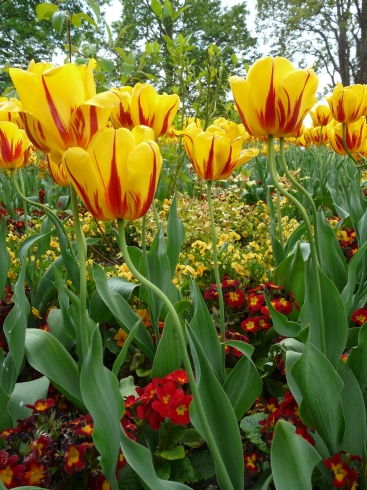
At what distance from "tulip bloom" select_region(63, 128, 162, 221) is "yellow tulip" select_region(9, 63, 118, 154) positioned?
58mm

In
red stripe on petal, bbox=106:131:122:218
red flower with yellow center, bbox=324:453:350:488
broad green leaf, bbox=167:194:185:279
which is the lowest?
red flower with yellow center, bbox=324:453:350:488

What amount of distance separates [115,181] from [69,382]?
622 millimetres

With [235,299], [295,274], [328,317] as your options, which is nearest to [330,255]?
[295,274]

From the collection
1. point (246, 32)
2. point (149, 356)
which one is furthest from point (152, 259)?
point (246, 32)

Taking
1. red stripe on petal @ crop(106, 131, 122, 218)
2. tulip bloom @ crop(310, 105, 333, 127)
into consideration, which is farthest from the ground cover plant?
tulip bloom @ crop(310, 105, 333, 127)

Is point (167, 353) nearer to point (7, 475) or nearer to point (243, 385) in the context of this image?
point (243, 385)

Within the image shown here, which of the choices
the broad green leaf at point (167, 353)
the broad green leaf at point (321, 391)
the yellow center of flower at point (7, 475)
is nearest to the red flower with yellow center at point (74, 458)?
the yellow center of flower at point (7, 475)

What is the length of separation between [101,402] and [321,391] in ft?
1.47

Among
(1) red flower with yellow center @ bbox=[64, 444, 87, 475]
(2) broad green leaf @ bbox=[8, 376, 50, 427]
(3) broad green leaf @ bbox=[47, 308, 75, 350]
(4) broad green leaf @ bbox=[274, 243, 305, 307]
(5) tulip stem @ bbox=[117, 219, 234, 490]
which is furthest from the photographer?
(4) broad green leaf @ bbox=[274, 243, 305, 307]

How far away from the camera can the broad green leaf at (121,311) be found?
1.25 metres

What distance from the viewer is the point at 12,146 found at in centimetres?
143

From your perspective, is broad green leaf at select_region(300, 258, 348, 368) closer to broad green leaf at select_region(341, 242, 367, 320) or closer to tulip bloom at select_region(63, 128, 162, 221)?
broad green leaf at select_region(341, 242, 367, 320)

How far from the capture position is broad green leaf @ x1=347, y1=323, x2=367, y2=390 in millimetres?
1055

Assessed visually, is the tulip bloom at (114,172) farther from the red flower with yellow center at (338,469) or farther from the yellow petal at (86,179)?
the red flower with yellow center at (338,469)
